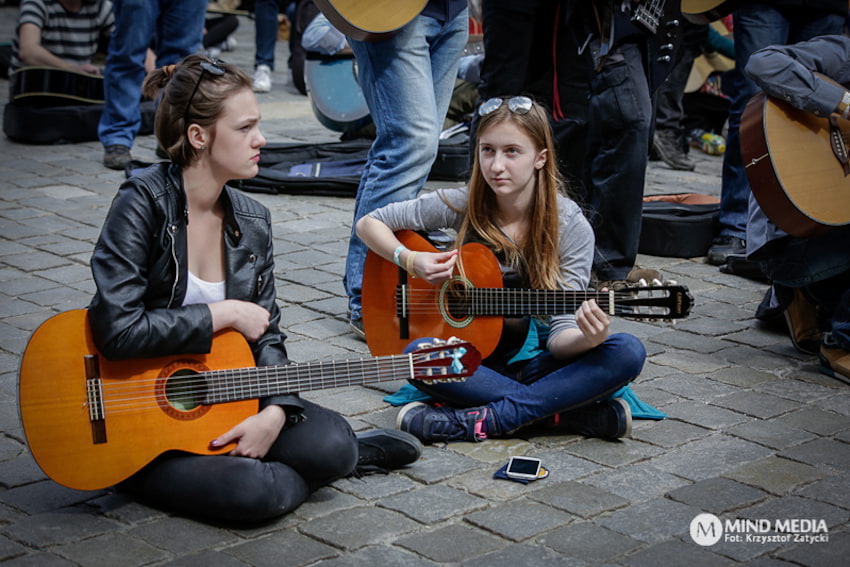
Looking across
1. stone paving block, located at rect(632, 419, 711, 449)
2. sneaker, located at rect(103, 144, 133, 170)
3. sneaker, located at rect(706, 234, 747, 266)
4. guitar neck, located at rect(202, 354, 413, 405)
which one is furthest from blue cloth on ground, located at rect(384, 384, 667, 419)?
sneaker, located at rect(103, 144, 133, 170)

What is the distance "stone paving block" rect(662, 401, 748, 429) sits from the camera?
3.61m

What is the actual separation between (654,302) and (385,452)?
849mm

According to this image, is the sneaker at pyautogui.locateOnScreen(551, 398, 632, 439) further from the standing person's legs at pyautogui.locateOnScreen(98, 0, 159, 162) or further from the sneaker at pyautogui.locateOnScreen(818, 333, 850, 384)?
the standing person's legs at pyautogui.locateOnScreen(98, 0, 159, 162)

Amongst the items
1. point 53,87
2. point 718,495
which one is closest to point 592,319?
point 718,495

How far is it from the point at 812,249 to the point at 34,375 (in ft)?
9.00

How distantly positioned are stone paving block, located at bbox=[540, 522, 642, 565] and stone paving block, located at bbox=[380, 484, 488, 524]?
0.25m

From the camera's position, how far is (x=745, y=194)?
5.43 metres

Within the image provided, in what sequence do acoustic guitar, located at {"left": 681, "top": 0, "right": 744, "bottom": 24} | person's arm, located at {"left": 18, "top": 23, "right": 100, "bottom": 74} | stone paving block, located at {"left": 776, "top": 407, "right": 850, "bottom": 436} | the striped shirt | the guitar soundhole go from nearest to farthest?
1. the guitar soundhole
2. stone paving block, located at {"left": 776, "top": 407, "right": 850, "bottom": 436}
3. acoustic guitar, located at {"left": 681, "top": 0, "right": 744, "bottom": 24}
4. person's arm, located at {"left": 18, "top": 23, "right": 100, "bottom": 74}
5. the striped shirt

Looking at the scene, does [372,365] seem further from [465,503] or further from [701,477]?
[701,477]

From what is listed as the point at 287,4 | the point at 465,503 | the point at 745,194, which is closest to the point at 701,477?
the point at 465,503

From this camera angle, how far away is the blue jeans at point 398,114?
419cm

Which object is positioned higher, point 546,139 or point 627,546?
point 546,139

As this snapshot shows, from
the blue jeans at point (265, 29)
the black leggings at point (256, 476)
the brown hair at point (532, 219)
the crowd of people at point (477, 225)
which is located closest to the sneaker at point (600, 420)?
the crowd of people at point (477, 225)

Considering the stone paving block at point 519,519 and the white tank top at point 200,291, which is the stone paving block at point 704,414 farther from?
the white tank top at point 200,291
